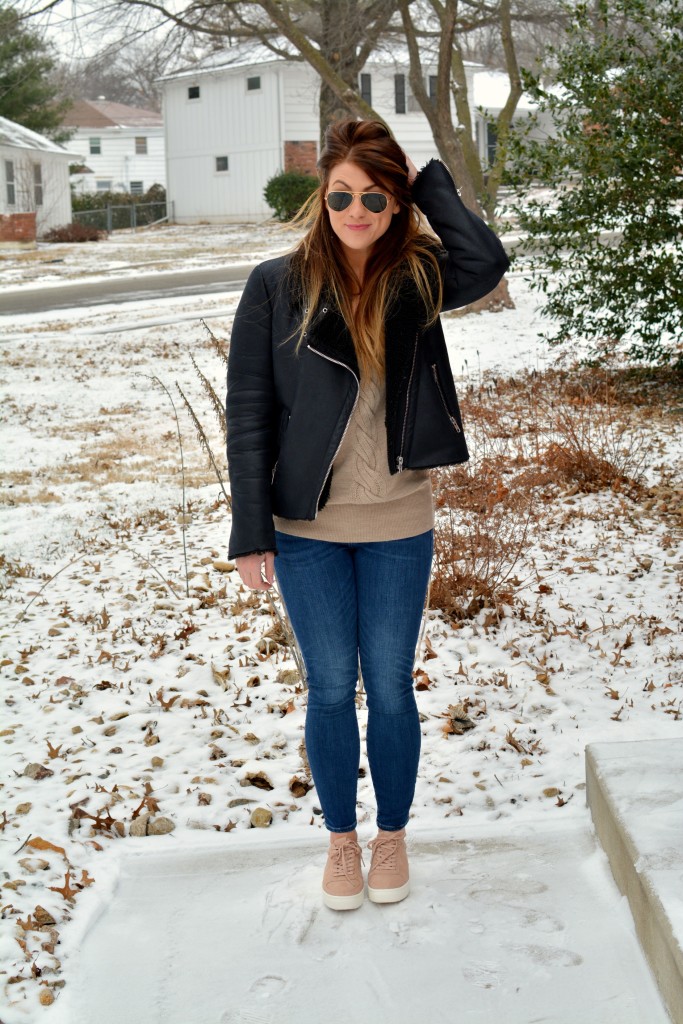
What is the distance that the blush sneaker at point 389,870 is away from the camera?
2977 mm

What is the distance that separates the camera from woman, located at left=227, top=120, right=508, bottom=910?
8.85 feet

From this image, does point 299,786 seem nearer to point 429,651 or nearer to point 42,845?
point 42,845

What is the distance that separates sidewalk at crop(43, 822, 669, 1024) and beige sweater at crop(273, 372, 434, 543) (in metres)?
1.03

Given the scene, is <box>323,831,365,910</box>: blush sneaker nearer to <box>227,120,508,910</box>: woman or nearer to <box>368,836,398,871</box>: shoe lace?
<box>368,836,398,871</box>: shoe lace

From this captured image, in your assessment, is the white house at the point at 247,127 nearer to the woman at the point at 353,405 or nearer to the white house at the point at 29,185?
the white house at the point at 29,185

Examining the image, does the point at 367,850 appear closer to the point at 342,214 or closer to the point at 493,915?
the point at 493,915

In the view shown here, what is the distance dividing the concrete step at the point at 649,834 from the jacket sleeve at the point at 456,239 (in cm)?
140

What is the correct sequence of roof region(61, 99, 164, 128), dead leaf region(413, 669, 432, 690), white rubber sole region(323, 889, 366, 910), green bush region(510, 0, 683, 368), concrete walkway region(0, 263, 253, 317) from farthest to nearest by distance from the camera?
roof region(61, 99, 164, 128)
concrete walkway region(0, 263, 253, 317)
green bush region(510, 0, 683, 368)
dead leaf region(413, 669, 432, 690)
white rubber sole region(323, 889, 366, 910)

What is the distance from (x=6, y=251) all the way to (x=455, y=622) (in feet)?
92.2

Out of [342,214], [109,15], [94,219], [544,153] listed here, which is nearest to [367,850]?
[342,214]

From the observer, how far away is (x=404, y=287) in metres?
2.76

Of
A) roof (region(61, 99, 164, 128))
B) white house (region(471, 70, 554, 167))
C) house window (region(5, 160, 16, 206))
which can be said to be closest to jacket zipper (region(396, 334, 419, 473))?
house window (region(5, 160, 16, 206))

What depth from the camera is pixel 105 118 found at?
59562mm

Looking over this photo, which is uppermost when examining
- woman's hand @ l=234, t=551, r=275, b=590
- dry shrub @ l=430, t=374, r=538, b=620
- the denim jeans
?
woman's hand @ l=234, t=551, r=275, b=590
